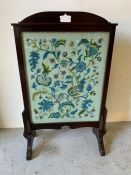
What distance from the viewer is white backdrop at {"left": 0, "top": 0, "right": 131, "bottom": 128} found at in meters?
1.42

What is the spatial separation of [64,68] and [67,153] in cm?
58

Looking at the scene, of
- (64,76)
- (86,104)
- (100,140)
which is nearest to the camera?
(64,76)

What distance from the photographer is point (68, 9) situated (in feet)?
4.71

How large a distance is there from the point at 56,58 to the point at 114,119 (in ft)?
2.75

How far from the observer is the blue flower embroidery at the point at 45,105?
1.40 meters

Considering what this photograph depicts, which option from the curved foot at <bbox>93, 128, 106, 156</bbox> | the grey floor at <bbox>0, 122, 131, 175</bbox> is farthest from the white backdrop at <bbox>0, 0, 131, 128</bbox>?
the curved foot at <bbox>93, 128, 106, 156</bbox>

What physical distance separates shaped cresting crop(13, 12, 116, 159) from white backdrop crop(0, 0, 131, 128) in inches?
7.2

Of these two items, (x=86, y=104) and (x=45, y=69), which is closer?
(x=45, y=69)

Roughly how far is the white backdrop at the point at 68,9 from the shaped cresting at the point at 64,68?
183 millimetres

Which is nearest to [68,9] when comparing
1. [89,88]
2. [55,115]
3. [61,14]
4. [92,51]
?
[61,14]

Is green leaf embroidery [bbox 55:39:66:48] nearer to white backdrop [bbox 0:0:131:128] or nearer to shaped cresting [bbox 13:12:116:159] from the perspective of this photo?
shaped cresting [bbox 13:12:116:159]

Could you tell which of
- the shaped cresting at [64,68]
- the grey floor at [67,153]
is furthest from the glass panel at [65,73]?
the grey floor at [67,153]

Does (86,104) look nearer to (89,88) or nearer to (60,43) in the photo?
(89,88)

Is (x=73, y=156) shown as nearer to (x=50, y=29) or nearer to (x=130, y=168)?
(x=130, y=168)
